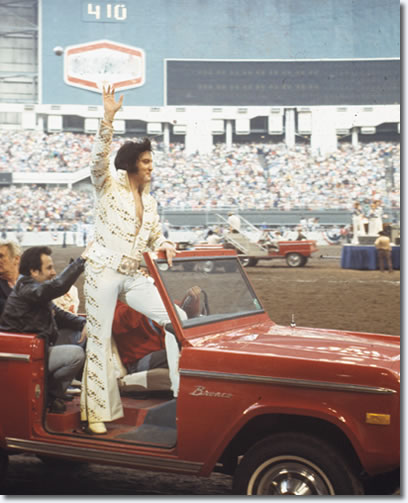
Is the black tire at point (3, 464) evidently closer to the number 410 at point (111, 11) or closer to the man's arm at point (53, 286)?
the man's arm at point (53, 286)

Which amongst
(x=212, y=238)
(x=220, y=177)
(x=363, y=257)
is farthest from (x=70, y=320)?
(x=363, y=257)

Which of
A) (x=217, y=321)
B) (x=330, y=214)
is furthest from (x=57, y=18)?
(x=330, y=214)

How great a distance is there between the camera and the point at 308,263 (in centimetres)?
1662

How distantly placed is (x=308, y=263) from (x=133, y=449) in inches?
569

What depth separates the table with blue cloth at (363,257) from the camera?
14836 millimetres

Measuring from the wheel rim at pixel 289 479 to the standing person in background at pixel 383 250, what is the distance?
41.0 ft

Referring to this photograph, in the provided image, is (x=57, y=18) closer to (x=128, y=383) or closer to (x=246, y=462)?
(x=128, y=383)

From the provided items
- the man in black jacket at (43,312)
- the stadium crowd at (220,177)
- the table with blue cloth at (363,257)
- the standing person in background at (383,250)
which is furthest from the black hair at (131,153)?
the table with blue cloth at (363,257)

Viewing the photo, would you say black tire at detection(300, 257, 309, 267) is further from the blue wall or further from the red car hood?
the red car hood

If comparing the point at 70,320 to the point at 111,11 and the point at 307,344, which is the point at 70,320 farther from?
the point at 111,11

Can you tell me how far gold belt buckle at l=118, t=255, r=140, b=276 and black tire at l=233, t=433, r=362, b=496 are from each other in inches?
38.8

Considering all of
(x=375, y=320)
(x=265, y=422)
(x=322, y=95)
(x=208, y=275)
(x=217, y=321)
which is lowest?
(x=375, y=320)

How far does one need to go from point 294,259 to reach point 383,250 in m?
2.32

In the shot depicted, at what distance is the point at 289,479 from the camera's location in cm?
223
